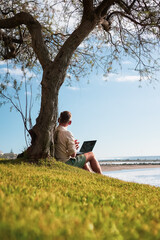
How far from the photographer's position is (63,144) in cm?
897

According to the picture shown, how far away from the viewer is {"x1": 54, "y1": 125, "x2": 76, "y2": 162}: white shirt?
8633 millimetres

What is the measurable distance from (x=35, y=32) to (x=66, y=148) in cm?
453

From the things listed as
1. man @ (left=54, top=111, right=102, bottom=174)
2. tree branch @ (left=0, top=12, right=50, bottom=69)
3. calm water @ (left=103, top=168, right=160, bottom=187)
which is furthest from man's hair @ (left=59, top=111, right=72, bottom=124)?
calm water @ (left=103, top=168, right=160, bottom=187)

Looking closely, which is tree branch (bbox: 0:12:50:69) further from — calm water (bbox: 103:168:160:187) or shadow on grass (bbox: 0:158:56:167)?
calm water (bbox: 103:168:160:187)

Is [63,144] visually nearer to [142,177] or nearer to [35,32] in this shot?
[35,32]

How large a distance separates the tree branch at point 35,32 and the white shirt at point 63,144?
2522 mm

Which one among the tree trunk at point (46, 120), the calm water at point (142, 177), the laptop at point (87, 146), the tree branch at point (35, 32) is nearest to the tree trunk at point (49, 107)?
the tree trunk at point (46, 120)

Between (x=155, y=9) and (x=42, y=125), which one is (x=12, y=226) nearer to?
(x=42, y=125)

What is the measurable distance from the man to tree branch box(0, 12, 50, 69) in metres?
2.18

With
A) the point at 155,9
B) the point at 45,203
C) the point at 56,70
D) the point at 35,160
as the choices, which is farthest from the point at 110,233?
the point at 155,9

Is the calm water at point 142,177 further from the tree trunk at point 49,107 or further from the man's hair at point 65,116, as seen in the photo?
the tree trunk at point 49,107

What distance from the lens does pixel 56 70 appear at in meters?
8.85

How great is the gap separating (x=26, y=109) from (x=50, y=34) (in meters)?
4.83

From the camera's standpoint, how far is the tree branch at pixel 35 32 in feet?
30.4
